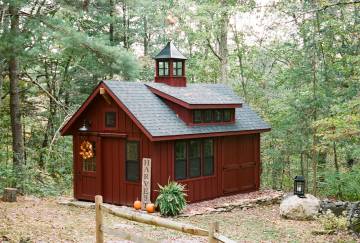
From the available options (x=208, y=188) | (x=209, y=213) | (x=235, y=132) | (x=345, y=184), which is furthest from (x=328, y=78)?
(x=209, y=213)

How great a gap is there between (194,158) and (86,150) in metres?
3.70

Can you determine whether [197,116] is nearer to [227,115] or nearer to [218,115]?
A: [218,115]

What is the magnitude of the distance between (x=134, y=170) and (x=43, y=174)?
7.01m

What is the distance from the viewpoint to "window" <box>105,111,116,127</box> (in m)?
15.5

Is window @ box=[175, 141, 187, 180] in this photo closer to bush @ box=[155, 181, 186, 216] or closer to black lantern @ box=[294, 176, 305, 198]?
bush @ box=[155, 181, 186, 216]

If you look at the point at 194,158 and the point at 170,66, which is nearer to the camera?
the point at 194,158

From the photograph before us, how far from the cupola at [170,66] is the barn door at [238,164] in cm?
289

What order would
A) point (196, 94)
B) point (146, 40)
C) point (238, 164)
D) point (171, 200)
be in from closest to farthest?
1. point (171, 200)
2. point (196, 94)
3. point (238, 164)
4. point (146, 40)

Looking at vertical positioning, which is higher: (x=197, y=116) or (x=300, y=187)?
(x=197, y=116)

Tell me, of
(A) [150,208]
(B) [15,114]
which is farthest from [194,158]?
(B) [15,114]

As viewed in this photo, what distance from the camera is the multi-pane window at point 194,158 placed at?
15.2 m

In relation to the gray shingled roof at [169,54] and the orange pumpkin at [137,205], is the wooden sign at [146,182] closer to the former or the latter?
the orange pumpkin at [137,205]

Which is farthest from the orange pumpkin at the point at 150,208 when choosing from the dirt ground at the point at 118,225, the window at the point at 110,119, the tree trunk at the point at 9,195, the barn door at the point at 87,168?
the tree trunk at the point at 9,195

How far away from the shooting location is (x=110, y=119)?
615 inches
